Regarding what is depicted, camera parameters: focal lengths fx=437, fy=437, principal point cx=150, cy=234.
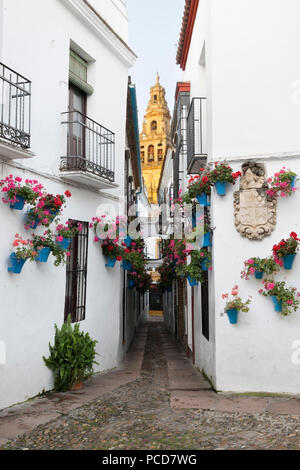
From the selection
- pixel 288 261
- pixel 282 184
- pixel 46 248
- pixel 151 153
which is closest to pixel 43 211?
pixel 46 248

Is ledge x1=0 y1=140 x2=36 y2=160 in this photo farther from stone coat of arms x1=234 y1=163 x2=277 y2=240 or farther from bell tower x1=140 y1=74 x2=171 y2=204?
bell tower x1=140 y1=74 x2=171 y2=204

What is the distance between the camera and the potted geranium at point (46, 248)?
6.11m

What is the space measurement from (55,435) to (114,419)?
76cm

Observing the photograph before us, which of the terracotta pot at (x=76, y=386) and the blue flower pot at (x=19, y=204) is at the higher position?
the blue flower pot at (x=19, y=204)

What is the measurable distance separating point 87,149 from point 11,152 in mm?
2800

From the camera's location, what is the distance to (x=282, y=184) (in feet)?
20.3

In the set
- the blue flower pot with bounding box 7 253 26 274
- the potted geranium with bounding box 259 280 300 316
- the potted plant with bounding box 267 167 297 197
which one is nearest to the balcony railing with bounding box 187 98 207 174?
the potted plant with bounding box 267 167 297 197

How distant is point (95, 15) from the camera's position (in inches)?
316

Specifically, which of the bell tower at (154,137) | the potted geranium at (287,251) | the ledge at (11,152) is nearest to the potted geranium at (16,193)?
the ledge at (11,152)

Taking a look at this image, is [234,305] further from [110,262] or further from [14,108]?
[14,108]

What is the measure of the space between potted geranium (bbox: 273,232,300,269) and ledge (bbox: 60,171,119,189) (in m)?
3.19

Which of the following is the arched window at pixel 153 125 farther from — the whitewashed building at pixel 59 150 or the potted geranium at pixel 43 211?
the potted geranium at pixel 43 211

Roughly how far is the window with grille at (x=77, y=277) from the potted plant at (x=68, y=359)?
82 cm

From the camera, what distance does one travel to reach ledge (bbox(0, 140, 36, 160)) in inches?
204
